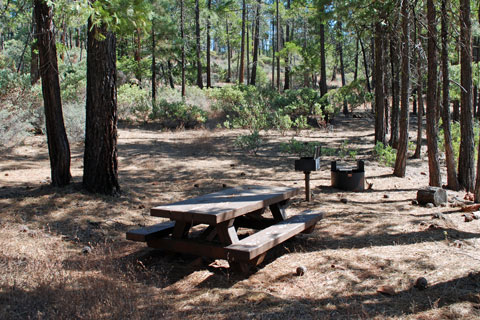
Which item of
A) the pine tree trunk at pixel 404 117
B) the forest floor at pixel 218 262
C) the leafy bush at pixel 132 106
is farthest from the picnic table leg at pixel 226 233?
the leafy bush at pixel 132 106

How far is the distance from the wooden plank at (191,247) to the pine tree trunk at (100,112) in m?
2.42

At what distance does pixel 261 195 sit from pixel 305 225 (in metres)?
0.63

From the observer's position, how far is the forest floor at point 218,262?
3164 mm

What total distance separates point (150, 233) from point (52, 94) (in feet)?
10.8

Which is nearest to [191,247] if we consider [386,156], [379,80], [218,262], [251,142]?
[218,262]


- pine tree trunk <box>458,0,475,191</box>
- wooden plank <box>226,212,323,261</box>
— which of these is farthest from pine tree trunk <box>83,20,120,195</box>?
pine tree trunk <box>458,0,475,191</box>

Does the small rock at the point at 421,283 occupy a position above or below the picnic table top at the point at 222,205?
below

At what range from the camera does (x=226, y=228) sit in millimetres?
4207

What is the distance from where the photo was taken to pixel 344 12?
12.8m

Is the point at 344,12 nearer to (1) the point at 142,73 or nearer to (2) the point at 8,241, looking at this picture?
(2) the point at 8,241

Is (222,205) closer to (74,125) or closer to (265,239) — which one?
(265,239)

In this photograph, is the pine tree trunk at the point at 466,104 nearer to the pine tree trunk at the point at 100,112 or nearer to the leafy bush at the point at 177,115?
the pine tree trunk at the point at 100,112

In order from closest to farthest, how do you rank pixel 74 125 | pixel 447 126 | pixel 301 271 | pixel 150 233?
pixel 301 271
pixel 150 233
pixel 447 126
pixel 74 125

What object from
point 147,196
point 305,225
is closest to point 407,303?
point 305,225
